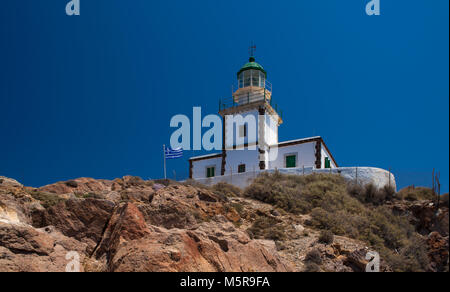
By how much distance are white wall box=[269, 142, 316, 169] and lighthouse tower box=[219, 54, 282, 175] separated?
847 millimetres

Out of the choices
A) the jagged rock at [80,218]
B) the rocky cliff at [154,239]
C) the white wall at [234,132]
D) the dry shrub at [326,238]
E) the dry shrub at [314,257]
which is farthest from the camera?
the white wall at [234,132]

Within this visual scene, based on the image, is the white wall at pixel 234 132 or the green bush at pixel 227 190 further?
the white wall at pixel 234 132

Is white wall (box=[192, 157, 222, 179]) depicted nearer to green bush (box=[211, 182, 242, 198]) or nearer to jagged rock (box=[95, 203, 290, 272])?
green bush (box=[211, 182, 242, 198])

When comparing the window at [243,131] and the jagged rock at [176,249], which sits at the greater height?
the window at [243,131]

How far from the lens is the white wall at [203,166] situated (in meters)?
30.2

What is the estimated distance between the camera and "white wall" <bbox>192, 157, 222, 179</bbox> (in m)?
30.2

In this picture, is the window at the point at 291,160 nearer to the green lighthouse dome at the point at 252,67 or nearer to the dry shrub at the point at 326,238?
the green lighthouse dome at the point at 252,67

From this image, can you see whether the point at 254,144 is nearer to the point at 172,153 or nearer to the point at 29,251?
the point at 172,153

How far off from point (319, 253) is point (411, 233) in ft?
24.1

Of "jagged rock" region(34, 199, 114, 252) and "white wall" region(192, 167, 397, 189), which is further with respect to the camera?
"white wall" region(192, 167, 397, 189)

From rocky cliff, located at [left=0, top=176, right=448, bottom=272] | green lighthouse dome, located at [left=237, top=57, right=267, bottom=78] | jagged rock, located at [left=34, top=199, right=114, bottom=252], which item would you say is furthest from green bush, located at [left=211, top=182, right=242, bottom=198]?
green lighthouse dome, located at [left=237, top=57, right=267, bottom=78]

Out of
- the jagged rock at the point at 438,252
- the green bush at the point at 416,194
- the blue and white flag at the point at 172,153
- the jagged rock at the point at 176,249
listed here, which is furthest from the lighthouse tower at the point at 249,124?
the jagged rock at the point at 176,249

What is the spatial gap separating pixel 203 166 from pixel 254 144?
16.4ft
